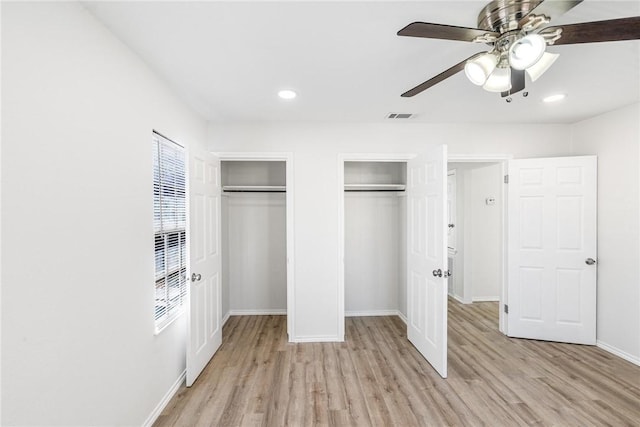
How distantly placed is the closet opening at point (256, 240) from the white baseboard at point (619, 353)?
12.2 feet

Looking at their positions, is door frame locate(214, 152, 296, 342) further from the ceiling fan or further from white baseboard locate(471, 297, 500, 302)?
white baseboard locate(471, 297, 500, 302)

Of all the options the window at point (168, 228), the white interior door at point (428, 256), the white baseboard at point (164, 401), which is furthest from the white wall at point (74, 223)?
the white interior door at point (428, 256)

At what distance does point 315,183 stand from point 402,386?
214cm

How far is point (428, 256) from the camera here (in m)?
2.97

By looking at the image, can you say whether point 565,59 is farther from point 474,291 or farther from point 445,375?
point 474,291

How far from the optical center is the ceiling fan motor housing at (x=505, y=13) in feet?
4.25

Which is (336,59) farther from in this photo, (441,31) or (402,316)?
(402,316)

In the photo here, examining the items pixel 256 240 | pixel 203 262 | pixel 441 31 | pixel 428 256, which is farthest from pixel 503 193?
pixel 203 262

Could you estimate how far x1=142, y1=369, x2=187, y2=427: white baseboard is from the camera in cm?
206

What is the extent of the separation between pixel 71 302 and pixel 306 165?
8.00 ft

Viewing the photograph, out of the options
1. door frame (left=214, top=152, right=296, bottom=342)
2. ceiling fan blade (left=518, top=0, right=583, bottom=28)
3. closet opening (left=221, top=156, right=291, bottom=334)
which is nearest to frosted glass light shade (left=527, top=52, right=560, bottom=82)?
ceiling fan blade (left=518, top=0, right=583, bottom=28)

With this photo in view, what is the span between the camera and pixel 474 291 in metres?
Result: 4.94

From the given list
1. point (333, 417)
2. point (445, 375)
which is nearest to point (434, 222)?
point (445, 375)

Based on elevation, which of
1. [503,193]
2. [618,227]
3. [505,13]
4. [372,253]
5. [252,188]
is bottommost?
[372,253]
